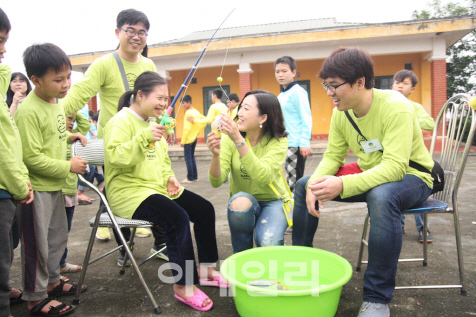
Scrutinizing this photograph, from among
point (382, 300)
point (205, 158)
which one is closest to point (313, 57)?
point (205, 158)

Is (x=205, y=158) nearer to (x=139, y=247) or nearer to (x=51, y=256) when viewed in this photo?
(x=139, y=247)

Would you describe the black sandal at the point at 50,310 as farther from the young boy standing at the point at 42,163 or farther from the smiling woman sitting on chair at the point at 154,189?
the smiling woman sitting on chair at the point at 154,189

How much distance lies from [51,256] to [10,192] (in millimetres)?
635

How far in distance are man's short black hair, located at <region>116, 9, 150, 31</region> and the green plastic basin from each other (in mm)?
1803

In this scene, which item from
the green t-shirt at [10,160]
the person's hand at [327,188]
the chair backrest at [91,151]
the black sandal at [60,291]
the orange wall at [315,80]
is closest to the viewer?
the green t-shirt at [10,160]

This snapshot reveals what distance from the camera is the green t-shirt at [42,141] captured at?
6.33ft

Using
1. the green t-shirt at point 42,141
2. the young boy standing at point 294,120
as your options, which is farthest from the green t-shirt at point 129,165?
the young boy standing at point 294,120

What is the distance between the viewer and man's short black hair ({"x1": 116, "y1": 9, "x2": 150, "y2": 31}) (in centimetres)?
255

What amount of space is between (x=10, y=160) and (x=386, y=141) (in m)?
1.86

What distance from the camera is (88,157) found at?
2.31 m

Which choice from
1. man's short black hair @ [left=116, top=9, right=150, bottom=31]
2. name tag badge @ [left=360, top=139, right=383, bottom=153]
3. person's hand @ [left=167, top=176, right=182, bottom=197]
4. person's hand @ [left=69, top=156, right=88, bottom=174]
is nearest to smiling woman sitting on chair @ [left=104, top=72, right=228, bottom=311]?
person's hand @ [left=167, top=176, right=182, bottom=197]

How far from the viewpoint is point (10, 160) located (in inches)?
64.9

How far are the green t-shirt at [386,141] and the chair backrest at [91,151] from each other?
1.39 m

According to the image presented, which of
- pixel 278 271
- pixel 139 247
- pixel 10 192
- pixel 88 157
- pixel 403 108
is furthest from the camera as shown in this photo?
pixel 139 247
